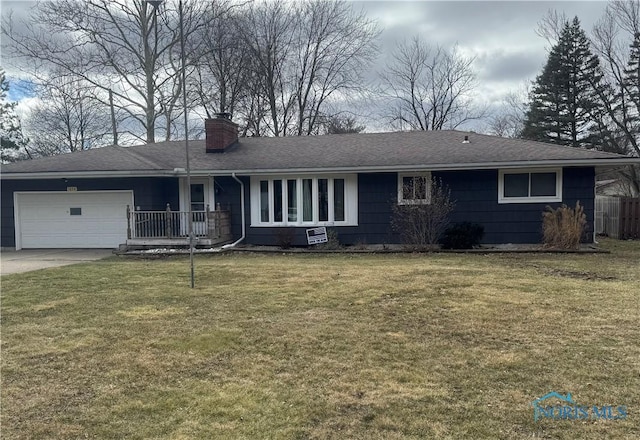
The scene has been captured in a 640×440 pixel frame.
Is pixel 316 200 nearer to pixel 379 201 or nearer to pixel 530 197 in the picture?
pixel 379 201

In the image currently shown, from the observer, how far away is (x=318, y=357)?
4.11 meters

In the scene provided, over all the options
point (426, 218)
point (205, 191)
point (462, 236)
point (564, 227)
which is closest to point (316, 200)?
point (426, 218)

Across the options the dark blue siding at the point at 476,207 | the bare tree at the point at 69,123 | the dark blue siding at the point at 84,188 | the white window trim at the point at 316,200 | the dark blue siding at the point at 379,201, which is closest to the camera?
the dark blue siding at the point at 476,207

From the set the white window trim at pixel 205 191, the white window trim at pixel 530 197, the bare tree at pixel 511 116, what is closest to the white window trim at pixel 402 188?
the white window trim at pixel 530 197

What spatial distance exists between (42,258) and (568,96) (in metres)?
32.2

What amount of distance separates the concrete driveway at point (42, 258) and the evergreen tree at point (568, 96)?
2927 cm

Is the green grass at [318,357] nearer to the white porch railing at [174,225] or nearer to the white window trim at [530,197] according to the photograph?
the white window trim at [530,197]

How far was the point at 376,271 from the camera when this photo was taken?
8.97 metres

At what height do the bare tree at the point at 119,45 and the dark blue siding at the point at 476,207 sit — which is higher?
the bare tree at the point at 119,45

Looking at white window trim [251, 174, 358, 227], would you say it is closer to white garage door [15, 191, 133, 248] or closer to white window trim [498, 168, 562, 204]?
white window trim [498, 168, 562, 204]

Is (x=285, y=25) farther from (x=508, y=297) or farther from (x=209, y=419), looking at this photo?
(x=209, y=419)

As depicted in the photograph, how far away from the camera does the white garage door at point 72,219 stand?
14.2 meters

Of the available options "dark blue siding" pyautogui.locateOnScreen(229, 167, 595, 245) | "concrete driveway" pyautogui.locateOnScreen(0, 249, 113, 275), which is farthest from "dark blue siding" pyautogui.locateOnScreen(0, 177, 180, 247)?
"dark blue siding" pyautogui.locateOnScreen(229, 167, 595, 245)

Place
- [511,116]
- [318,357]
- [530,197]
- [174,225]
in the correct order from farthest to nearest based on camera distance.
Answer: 1. [511,116]
2. [174,225]
3. [530,197]
4. [318,357]
